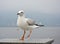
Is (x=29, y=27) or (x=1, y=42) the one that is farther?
(x=29, y=27)

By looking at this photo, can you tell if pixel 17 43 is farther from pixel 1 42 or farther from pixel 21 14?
pixel 21 14

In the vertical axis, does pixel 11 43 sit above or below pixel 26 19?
below

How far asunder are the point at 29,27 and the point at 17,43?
50 centimetres

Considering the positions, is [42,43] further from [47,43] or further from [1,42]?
[1,42]

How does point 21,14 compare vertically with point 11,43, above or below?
above

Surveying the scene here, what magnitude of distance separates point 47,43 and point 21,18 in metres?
0.67

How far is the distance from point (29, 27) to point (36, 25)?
0.21 metres

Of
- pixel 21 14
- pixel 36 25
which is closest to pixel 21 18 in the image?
pixel 21 14

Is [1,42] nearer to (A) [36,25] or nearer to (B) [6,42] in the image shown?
(B) [6,42]

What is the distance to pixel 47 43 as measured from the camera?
4332 mm

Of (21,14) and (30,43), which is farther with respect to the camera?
(21,14)

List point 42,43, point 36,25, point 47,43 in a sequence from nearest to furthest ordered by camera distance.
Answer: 1. point 42,43
2. point 47,43
3. point 36,25

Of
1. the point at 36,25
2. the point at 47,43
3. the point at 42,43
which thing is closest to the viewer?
the point at 42,43

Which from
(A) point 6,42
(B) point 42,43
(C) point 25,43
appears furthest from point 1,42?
(B) point 42,43
